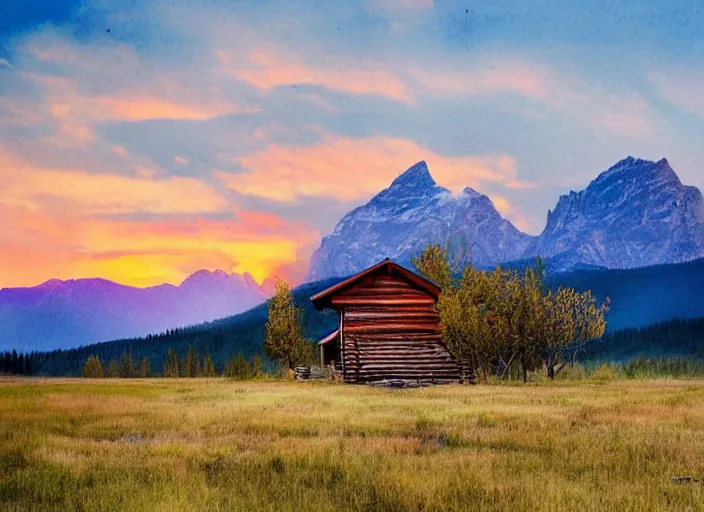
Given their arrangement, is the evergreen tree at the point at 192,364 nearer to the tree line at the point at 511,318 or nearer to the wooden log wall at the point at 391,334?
the wooden log wall at the point at 391,334

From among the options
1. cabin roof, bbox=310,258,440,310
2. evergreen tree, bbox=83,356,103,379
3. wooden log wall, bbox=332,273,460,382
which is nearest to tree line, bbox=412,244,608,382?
cabin roof, bbox=310,258,440,310

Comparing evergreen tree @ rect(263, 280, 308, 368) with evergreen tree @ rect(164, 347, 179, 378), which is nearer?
evergreen tree @ rect(263, 280, 308, 368)

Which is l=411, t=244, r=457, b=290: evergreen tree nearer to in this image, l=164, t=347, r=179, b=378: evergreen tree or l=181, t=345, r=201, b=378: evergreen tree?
l=181, t=345, r=201, b=378: evergreen tree

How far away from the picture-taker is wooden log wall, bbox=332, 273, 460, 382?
1679 inches

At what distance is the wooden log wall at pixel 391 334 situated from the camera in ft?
140

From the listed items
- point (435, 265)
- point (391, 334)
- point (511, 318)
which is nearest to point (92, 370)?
point (435, 265)

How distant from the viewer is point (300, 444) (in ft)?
40.1

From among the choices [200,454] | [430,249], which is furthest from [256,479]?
[430,249]

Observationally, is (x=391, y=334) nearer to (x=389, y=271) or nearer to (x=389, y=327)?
(x=389, y=327)

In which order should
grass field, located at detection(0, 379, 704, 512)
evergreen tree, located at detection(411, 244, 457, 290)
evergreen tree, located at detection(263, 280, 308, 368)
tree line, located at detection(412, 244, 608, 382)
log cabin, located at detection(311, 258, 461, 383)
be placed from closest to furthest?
grass field, located at detection(0, 379, 704, 512) < tree line, located at detection(412, 244, 608, 382) < log cabin, located at detection(311, 258, 461, 383) < evergreen tree, located at detection(411, 244, 457, 290) < evergreen tree, located at detection(263, 280, 308, 368)

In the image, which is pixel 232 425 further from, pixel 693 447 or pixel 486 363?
pixel 486 363

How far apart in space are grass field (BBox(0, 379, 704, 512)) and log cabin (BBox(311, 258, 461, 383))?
76.5ft

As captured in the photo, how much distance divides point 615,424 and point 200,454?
9195 millimetres

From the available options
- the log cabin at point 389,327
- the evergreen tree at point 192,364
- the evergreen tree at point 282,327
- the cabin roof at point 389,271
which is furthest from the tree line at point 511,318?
the evergreen tree at point 192,364
